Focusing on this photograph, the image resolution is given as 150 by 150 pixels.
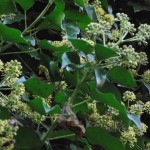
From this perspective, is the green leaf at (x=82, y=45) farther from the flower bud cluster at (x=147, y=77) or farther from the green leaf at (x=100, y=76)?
the flower bud cluster at (x=147, y=77)

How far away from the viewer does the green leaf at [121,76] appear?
1.28m

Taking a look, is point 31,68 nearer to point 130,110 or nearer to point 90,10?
point 90,10

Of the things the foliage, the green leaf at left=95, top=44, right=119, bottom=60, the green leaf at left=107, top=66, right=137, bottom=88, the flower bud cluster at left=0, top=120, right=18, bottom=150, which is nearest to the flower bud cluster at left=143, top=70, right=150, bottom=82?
the foliage

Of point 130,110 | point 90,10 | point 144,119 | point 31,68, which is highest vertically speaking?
point 90,10

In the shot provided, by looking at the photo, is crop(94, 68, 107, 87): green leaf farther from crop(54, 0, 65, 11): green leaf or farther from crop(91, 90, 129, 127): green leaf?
crop(54, 0, 65, 11): green leaf

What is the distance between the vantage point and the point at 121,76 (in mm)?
1301

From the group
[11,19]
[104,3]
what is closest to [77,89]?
[11,19]

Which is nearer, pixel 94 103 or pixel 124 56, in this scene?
pixel 124 56

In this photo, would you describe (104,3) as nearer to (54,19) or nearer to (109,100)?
(54,19)

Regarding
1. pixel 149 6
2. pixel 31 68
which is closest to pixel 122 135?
pixel 31 68

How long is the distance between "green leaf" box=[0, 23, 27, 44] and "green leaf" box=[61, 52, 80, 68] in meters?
0.15

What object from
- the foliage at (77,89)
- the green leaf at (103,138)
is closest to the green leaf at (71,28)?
the foliage at (77,89)

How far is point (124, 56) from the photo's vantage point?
1.26 metres

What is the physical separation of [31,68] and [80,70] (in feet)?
1.34
